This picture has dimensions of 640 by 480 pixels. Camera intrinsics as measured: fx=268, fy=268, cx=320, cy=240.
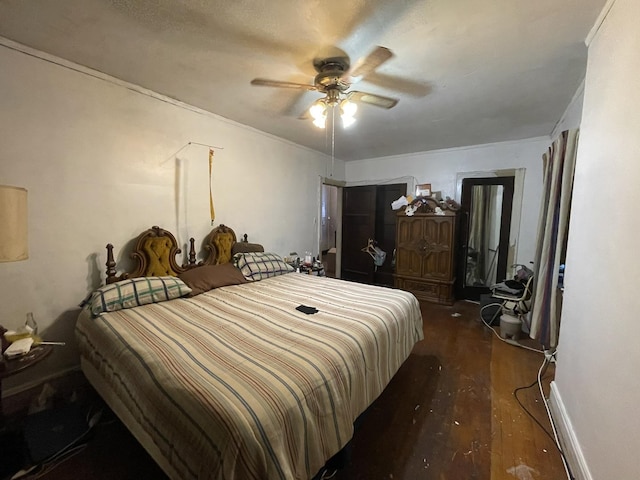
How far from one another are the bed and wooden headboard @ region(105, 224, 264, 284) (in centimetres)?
1

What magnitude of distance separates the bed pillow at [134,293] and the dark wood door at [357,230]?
3.47 metres

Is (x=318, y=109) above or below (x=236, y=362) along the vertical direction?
above

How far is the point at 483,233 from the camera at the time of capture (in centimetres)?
416

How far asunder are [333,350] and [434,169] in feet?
12.8

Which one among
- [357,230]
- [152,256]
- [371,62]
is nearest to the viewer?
[371,62]

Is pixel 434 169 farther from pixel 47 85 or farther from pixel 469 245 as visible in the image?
pixel 47 85

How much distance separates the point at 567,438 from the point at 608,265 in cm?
107

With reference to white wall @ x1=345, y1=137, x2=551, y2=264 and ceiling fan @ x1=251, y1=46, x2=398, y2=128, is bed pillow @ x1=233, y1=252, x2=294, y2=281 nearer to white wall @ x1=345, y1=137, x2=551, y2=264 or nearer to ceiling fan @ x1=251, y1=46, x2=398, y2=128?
ceiling fan @ x1=251, y1=46, x2=398, y2=128

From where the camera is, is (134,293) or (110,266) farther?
(110,266)

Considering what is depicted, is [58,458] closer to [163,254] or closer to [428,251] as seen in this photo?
[163,254]

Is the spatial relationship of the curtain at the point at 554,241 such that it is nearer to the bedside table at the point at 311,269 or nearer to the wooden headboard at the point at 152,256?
the bedside table at the point at 311,269

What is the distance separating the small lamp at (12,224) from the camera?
120 cm

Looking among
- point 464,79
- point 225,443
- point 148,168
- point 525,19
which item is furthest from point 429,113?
point 225,443

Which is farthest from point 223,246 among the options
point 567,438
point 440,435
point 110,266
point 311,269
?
point 567,438
